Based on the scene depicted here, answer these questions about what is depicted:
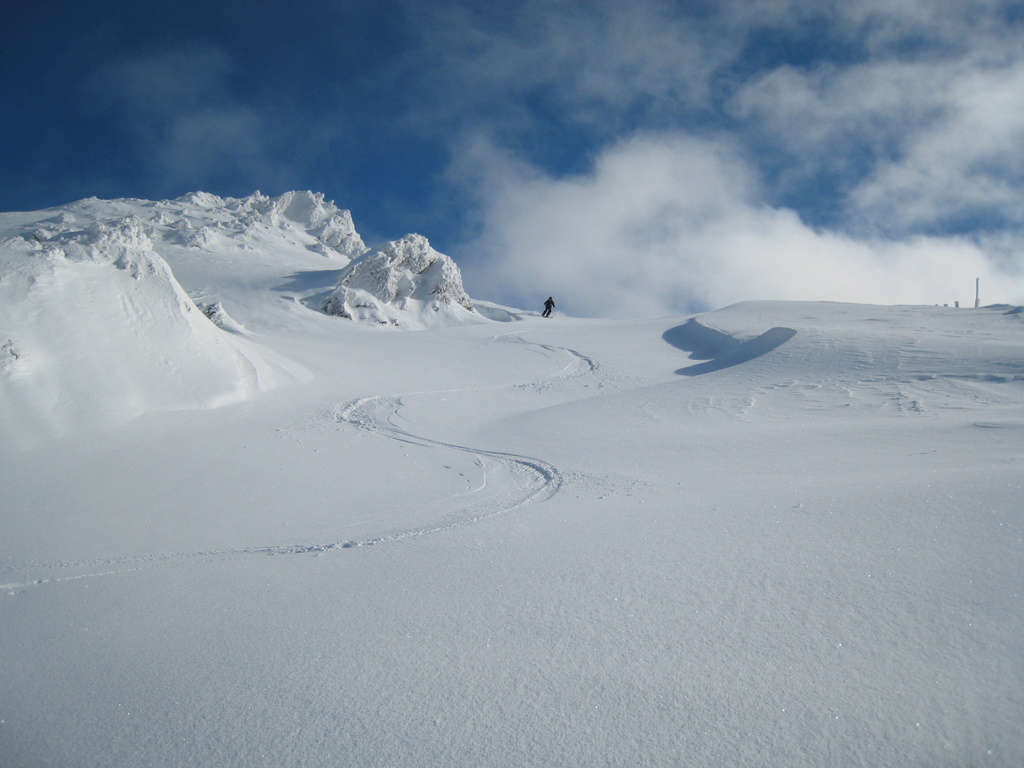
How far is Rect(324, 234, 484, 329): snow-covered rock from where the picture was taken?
2242cm

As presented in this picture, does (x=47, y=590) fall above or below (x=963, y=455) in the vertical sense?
below

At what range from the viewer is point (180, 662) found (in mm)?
2760

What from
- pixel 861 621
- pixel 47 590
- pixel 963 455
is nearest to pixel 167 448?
pixel 47 590

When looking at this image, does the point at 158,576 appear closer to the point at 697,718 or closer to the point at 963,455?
the point at 697,718

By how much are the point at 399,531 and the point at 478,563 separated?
1099 millimetres

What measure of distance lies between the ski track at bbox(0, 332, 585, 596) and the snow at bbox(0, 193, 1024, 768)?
47 millimetres

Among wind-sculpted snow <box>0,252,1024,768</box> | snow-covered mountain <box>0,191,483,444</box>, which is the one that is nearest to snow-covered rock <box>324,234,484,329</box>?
snow-covered mountain <box>0,191,483,444</box>

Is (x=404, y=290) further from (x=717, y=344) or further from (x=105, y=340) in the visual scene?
(x=105, y=340)

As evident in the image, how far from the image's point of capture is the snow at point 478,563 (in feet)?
7.28

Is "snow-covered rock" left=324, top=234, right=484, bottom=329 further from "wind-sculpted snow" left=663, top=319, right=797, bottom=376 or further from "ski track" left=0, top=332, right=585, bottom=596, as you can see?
"ski track" left=0, top=332, right=585, bottom=596

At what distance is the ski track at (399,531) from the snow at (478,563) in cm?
5

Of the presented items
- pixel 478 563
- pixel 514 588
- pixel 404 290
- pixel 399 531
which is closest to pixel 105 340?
pixel 399 531

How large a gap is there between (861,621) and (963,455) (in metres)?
3.69

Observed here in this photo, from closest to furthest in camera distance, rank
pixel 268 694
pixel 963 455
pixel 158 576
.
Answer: pixel 268 694 → pixel 158 576 → pixel 963 455
